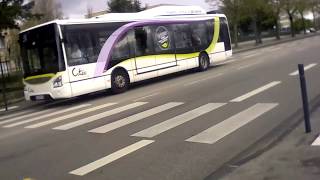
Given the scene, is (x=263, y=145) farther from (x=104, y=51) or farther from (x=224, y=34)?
(x=224, y=34)

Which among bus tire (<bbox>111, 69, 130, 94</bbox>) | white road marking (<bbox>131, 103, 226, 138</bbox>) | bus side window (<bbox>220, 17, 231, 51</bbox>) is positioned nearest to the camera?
white road marking (<bbox>131, 103, 226, 138</bbox>)

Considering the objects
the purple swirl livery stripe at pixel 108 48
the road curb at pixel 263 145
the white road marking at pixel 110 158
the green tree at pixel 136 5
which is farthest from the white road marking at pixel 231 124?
the green tree at pixel 136 5

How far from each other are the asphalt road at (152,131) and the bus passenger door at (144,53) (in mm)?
3064

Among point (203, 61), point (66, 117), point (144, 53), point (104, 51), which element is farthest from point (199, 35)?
point (66, 117)

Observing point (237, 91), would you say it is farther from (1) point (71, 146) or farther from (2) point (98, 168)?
(2) point (98, 168)

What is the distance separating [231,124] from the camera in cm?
1017

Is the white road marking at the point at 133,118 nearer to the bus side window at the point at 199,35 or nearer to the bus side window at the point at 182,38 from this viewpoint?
the bus side window at the point at 182,38

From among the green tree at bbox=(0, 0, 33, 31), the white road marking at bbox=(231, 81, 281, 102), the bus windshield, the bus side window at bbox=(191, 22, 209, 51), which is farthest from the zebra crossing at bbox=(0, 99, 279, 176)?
the green tree at bbox=(0, 0, 33, 31)

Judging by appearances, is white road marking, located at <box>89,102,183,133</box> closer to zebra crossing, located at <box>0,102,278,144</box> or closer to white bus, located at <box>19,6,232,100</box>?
zebra crossing, located at <box>0,102,278,144</box>

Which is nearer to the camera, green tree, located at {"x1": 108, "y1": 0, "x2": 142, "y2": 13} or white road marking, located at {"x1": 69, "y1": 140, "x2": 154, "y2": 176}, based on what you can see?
white road marking, located at {"x1": 69, "y1": 140, "x2": 154, "y2": 176}

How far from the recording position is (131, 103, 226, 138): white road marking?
10.1m

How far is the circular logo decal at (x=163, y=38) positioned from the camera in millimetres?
21531

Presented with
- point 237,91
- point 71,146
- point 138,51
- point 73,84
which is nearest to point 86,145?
point 71,146

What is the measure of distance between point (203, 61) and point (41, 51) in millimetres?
9327
